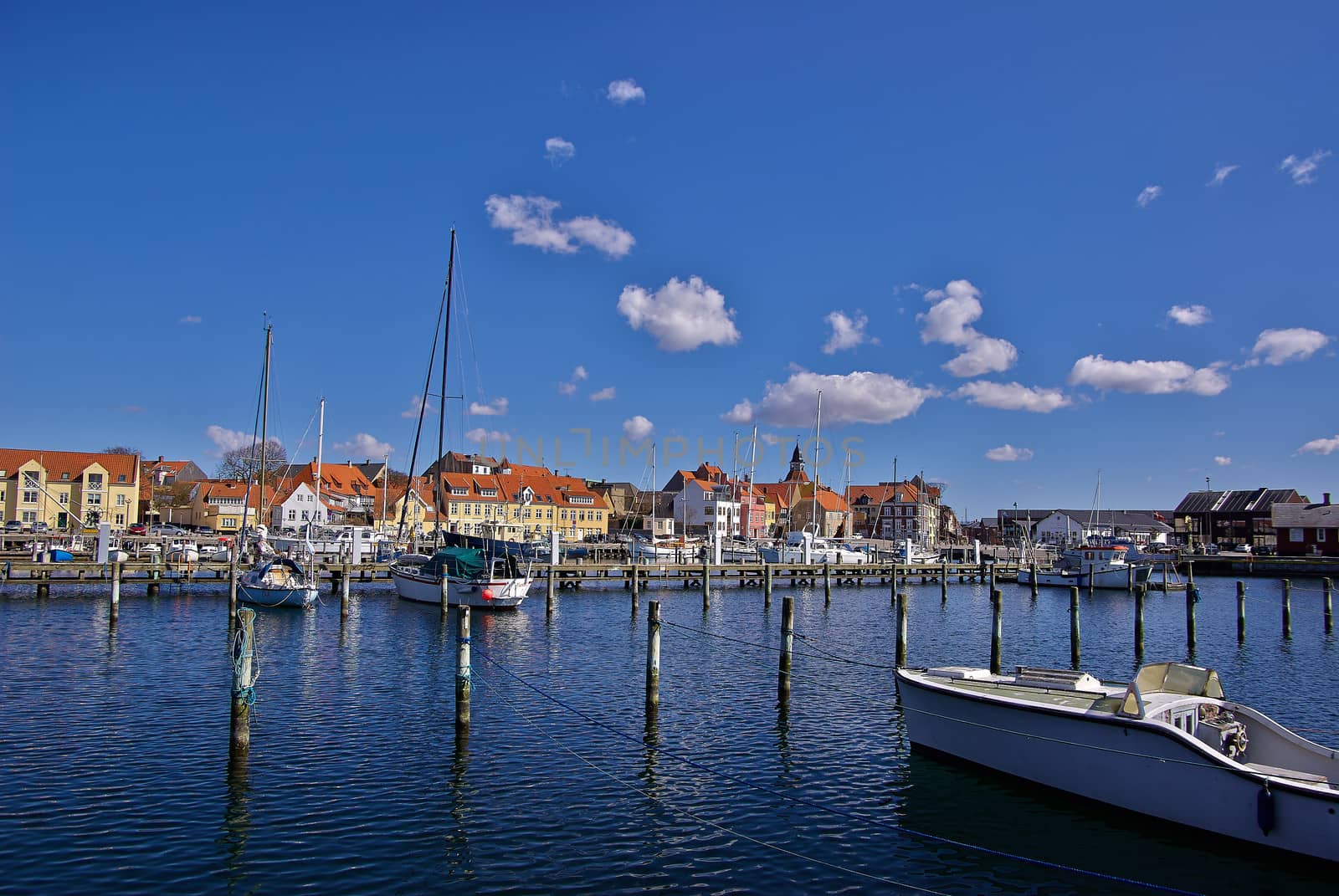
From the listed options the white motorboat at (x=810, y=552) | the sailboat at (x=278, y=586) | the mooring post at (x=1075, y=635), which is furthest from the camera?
the white motorboat at (x=810, y=552)

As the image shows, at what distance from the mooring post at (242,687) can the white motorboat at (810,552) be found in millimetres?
73055

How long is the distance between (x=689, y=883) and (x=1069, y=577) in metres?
73.8

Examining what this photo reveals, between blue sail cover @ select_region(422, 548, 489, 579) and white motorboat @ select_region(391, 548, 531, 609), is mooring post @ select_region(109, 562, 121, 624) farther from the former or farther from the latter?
blue sail cover @ select_region(422, 548, 489, 579)

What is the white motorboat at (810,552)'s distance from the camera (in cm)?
9119

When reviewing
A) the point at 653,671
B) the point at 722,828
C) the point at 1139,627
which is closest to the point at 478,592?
the point at 653,671

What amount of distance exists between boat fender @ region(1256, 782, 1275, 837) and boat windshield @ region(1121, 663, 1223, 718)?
278 cm

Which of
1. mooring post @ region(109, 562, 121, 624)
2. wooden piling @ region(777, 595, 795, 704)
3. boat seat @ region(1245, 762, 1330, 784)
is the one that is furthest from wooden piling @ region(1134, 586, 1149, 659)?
mooring post @ region(109, 562, 121, 624)

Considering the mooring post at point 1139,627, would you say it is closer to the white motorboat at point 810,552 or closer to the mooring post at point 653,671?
the mooring post at point 653,671

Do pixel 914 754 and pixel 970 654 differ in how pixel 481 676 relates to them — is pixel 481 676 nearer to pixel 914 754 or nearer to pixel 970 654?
pixel 914 754

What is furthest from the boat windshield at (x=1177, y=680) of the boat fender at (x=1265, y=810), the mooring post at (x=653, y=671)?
the mooring post at (x=653, y=671)

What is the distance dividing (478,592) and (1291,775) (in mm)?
38302

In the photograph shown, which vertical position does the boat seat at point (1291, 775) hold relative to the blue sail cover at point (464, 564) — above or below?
below

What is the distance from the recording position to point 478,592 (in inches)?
1837

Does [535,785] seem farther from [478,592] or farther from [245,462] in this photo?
[245,462]
